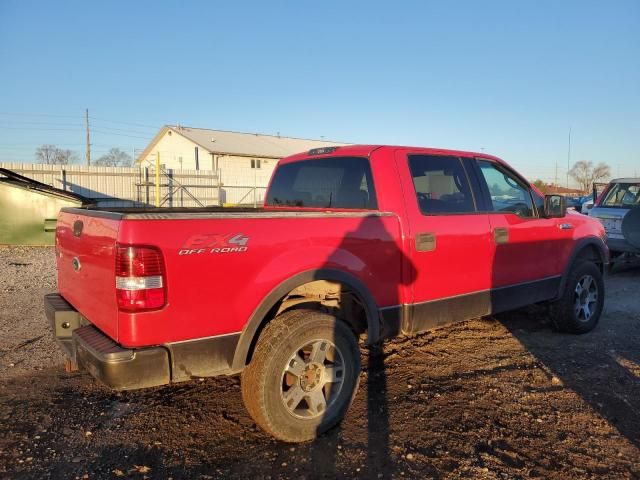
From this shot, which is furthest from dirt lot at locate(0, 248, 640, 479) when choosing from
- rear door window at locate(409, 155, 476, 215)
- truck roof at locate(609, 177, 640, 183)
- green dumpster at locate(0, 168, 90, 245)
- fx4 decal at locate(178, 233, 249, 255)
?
green dumpster at locate(0, 168, 90, 245)

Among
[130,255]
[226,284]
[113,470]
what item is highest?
[130,255]

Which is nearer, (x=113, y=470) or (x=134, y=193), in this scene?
(x=113, y=470)

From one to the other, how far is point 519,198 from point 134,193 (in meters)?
17.8

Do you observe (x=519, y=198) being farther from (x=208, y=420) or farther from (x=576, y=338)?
(x=208, y=420)

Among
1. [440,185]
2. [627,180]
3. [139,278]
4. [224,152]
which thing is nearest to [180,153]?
[224,152]

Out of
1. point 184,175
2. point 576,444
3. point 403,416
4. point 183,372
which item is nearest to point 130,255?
point 183,372

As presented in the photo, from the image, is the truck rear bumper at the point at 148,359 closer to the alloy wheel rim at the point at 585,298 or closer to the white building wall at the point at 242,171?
the alloy wheel rim at the point at 585,298

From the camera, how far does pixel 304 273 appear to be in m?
3.08

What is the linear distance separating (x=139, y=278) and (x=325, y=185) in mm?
2176

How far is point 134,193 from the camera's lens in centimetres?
1975

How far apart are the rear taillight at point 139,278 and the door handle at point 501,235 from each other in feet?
9.87

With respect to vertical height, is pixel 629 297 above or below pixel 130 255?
below

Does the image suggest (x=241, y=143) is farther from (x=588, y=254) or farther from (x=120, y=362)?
(x=120, y=362)

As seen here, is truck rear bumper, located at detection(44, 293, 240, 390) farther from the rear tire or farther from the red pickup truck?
the rear tire
